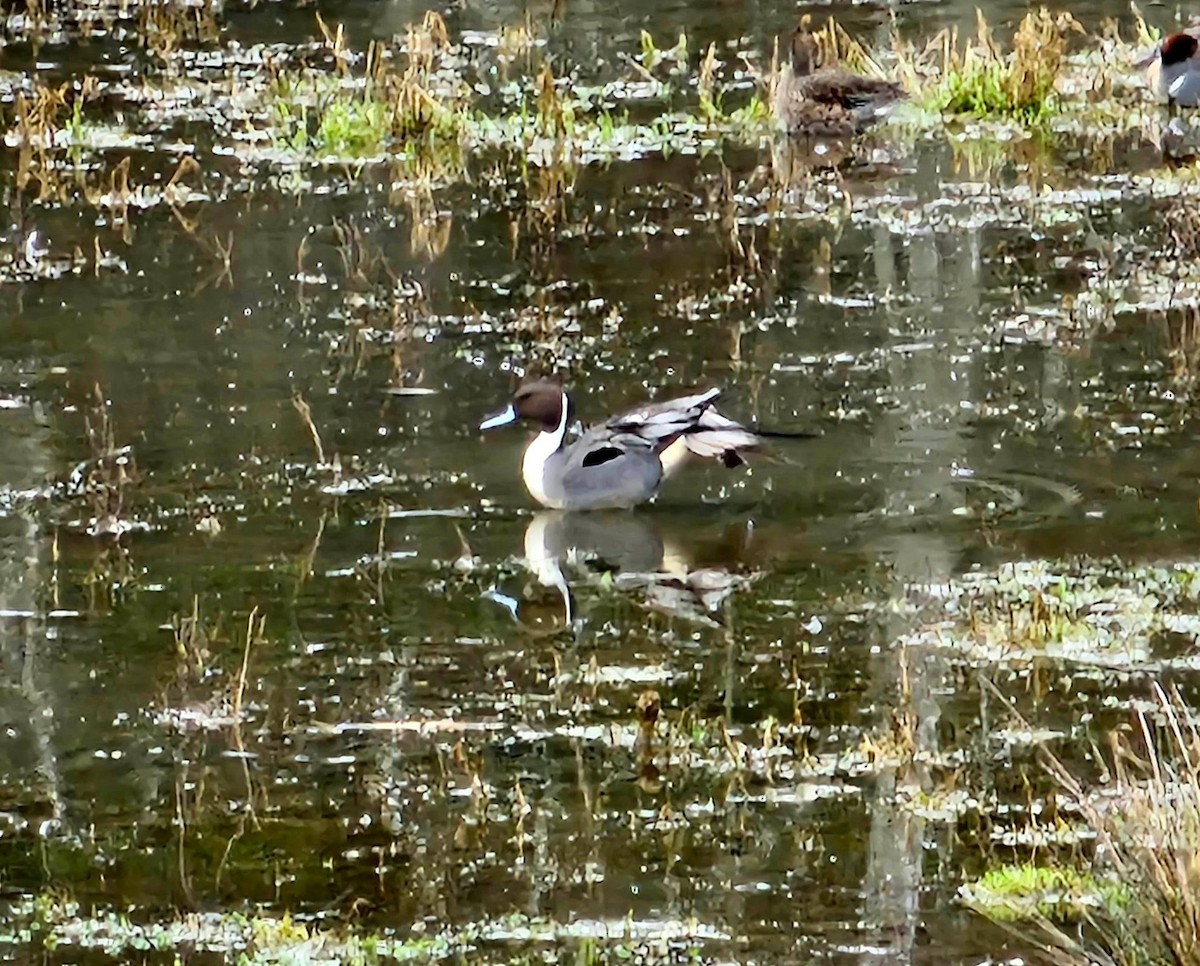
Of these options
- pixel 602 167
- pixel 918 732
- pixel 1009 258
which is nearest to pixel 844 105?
pixel 602 167

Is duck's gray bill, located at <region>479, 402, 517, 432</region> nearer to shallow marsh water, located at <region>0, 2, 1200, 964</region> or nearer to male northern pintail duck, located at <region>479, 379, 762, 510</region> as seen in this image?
male northern pintail duck, located at <region>479, 379, 762, 510</region>

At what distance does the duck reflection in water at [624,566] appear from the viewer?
773 centimetres

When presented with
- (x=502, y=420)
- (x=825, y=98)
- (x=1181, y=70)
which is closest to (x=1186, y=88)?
(x=1181, y=70)

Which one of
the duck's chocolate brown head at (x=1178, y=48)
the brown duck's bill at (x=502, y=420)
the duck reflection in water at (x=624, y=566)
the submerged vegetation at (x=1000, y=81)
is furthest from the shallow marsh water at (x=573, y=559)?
the duck's chocolate brown head at (x=1178, y=48)

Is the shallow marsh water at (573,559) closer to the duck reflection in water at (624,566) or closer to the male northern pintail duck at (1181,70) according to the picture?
the duck reflection in water at (624,566)

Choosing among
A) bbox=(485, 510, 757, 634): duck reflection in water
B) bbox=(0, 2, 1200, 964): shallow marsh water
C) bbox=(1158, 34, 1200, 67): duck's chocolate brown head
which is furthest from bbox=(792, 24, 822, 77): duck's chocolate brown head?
bbox=(485, 510, 757, 634): duck reflection in water

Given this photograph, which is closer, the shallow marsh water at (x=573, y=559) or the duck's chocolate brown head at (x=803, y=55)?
the shallow marsh water at (x=573, y=559)

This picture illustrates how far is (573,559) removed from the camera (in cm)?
823

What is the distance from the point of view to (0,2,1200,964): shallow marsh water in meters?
5.88

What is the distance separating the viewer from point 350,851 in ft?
19.6

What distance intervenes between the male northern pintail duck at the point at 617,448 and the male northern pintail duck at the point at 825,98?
19.8ft

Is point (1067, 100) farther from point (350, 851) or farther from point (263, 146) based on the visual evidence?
point (350, 851)

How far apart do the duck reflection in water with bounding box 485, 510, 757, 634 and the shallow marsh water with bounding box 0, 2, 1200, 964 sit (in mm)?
20

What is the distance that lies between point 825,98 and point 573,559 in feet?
22.5
